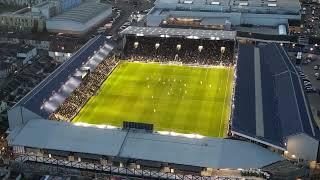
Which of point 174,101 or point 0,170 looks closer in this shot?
point 0,170

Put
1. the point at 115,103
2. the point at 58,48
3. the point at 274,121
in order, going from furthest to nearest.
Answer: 1. the point at 58,48
2. the point at 115,103
3. the point at 274,121

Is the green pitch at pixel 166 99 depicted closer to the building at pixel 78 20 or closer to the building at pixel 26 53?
the building at pixel 26 53

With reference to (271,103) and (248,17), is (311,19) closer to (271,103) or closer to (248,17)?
(248,17)

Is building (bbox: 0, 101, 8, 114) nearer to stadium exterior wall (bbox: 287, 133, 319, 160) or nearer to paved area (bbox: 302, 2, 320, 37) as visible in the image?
stadium exterior wall (bbox: 287, 133, 319, 160)

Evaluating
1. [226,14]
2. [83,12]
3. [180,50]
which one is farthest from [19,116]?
[226,14]

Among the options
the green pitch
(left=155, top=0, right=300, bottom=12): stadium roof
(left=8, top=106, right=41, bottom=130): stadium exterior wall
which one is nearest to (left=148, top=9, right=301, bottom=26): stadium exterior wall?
(left=155, top=0, right=300, bottom=12): stadium roof

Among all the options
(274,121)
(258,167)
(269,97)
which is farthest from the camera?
(269,97)

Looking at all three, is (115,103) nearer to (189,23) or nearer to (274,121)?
(274,121)

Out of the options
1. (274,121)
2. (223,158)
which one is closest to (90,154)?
(223,158)
